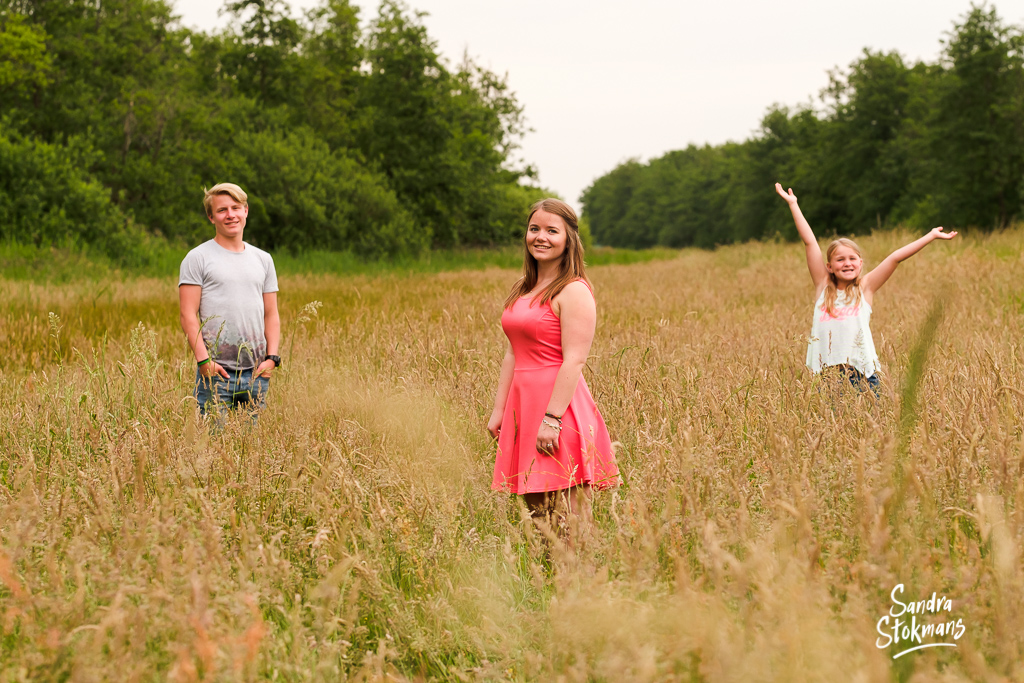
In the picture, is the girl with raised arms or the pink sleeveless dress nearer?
the pink sleeveless dress

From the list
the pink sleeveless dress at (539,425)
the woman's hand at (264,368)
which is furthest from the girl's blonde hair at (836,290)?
the woman's hand at (264,368)

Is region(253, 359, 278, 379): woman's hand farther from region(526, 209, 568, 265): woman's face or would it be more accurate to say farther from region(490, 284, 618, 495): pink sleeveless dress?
region(526, 209, 568, 265): woman's face

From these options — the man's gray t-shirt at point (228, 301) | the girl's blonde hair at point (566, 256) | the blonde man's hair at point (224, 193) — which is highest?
the blonde man's hair at point (224, 193)

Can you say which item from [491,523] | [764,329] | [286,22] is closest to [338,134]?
[286,22]

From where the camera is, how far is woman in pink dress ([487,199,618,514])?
2.67m

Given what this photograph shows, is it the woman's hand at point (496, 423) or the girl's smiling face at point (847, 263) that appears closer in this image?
the woman's hand at point (496, 423)

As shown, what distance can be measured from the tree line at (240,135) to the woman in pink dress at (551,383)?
1546 cm

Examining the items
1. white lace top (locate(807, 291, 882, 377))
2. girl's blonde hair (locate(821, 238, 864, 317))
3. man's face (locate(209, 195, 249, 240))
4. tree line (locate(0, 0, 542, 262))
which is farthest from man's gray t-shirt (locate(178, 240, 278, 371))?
tree line (locate(0, 0, 542, 262))

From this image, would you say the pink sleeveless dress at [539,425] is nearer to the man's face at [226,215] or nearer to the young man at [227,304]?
the young man at [227,304]

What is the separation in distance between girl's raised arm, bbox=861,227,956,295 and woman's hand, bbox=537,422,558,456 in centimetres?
243

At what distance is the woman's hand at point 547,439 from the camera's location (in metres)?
2.61

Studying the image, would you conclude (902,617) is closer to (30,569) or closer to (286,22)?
(30,569)

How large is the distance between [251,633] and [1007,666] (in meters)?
1.54

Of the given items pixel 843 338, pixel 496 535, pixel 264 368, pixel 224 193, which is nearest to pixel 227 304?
pixel 264 368
